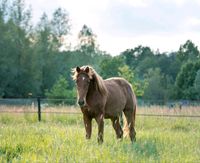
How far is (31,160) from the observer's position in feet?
18.8

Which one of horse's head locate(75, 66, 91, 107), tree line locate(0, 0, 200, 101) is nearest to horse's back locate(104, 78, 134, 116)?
horse's head locate(75, 66, 91, 107)

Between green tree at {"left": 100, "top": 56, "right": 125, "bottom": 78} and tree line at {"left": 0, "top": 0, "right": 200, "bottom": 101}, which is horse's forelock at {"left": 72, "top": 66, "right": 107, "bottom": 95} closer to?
tree line at {"left": 0, "top": 0, "right": 200, "bottom": 101}

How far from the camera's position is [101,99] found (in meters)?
8.69

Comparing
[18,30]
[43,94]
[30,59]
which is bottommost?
[43,94]

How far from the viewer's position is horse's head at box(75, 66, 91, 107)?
7.96m

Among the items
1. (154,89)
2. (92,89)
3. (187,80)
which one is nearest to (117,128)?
(92,89)

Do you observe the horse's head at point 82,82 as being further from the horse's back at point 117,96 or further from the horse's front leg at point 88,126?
the horse's back at point 117,96

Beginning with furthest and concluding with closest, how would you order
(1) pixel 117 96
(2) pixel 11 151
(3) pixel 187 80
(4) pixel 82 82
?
1. (3) pixel 187 80
2. (1) pixel 117 96
3. (4) pixel 82 82
4. (2) pixel 11 151

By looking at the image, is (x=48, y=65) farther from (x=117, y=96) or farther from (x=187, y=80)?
(x=117, y=96)

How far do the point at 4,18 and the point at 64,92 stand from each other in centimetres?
1107

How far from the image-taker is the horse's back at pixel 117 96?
9.34m

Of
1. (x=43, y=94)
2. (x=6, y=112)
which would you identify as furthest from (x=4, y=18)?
(x=6, y=112)

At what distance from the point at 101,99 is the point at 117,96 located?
1015 millimetres

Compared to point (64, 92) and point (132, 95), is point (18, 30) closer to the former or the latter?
point (64, 92)
